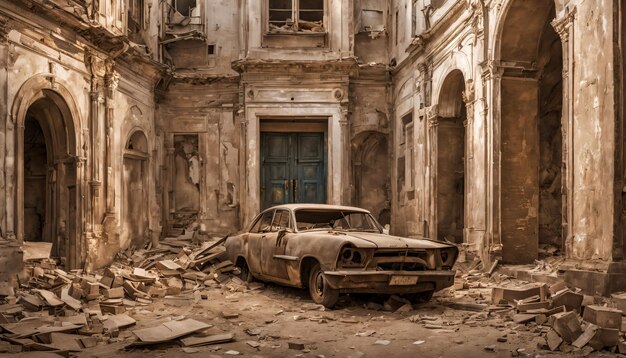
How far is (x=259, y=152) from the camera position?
1645 centimetres

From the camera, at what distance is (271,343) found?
600 centimetres

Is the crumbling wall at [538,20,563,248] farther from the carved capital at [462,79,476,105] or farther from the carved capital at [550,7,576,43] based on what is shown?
the carved capital at [550,7,576,43]

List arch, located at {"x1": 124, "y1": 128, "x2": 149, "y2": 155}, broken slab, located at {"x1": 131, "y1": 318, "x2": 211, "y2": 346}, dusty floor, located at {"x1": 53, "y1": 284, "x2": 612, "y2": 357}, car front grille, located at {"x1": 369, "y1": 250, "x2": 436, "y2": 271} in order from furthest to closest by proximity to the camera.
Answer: arch, located at {"x1": 124, "y1": 128, "x2": 149, "y2": 155} < car front grille, located at {"x1": 369, "y1": 250, "x2": 436, "y2": 271} < broken slab, located at {"x1": 131, "y1": 318, "x2": 211, "y2": 346} < dusty floor, located at {"x1": 53, "y1": 284, "x2": 612, "y2": 357}

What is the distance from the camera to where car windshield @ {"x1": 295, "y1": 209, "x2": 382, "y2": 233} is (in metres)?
9.08

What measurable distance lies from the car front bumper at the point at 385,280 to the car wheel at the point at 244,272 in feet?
9.72

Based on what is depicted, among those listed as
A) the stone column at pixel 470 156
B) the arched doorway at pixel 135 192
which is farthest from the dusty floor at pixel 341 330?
the arched doorway at pixel 135 192

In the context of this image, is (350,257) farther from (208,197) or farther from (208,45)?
(208,45)

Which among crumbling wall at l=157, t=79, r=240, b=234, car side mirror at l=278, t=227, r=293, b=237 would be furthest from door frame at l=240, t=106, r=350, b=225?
car side mirror at l=278, t=227, r=293, b=237

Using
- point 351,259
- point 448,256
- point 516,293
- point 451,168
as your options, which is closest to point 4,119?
point 351,259

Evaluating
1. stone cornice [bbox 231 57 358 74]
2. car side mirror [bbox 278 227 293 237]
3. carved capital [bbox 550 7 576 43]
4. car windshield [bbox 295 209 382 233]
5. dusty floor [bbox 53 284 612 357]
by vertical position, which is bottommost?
dusty floor [bbox 53 284 612 357]

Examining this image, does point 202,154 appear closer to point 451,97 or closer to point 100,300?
point 451,97

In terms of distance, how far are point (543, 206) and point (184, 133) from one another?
9993mm

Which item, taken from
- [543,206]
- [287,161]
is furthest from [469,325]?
[287,161]

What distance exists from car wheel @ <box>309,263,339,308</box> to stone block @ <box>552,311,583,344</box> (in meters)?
2.82
